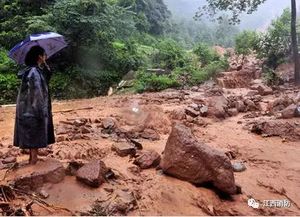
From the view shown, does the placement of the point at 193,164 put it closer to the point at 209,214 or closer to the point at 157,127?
the point at 209,214

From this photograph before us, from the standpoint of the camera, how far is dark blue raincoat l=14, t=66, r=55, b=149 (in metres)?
4.57

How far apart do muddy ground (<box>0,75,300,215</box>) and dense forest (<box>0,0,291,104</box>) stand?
10.4 feet

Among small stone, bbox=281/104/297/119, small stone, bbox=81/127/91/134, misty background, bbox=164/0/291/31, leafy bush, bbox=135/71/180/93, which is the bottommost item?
small stone, bbox=81/127/91/134

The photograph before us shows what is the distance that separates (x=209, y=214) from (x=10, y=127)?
550 centimetres

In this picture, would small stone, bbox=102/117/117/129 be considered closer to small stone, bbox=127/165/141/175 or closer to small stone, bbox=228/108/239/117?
small stone, bbox=127/165/141/175

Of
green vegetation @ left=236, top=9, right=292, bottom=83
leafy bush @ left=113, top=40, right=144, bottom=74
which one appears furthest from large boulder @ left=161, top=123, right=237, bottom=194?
green vegetation @ left=236, top=9, right=292, bottom=83

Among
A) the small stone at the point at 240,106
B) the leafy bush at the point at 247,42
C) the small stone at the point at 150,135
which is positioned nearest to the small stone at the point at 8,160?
the small stone at the point at 150,135

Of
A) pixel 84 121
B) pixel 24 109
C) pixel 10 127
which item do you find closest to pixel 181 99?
pixel 84 121

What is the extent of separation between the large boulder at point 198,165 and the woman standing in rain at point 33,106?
168 centimetres

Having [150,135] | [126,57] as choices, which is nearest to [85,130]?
[150,135]

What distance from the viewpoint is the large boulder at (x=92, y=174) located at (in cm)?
448

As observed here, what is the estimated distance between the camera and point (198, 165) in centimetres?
496

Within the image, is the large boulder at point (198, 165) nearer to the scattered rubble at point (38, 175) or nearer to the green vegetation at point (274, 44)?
the scattered rubble at point (38, 175)

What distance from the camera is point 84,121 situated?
805 centimetres
